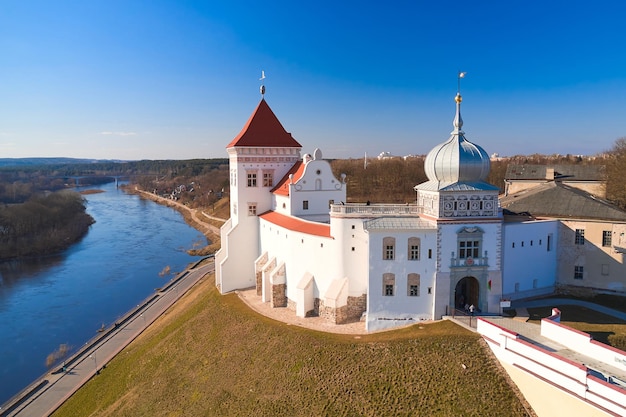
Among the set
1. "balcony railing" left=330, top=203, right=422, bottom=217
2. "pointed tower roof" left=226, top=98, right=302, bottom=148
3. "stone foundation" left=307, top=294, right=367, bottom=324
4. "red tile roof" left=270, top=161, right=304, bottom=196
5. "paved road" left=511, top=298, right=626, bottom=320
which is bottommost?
"stone foundation" left=307, top=294, right=367, bottom=324

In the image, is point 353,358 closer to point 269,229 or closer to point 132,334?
point 269,229

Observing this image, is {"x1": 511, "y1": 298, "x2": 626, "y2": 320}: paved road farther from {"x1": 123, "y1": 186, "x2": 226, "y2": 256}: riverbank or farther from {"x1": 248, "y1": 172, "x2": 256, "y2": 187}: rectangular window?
{"x1": 123, "y1": 186, "x2": 226, "y2": 256}: riverbank

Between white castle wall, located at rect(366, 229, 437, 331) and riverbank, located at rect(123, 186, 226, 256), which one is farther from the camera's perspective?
riverbank, located at rect(123, 186, 226, 256)

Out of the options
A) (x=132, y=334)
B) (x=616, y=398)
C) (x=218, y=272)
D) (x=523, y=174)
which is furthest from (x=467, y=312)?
(x=523, y=174)

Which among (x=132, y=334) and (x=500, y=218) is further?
(x=132, y=334)

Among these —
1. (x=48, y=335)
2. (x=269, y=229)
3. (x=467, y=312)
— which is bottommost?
(x=48, y=335)

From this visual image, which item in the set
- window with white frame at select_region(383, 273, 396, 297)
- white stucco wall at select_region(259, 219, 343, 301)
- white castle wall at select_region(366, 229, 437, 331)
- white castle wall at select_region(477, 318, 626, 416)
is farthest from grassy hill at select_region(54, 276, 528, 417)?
white stucco wall at select_region(259, 219, 343, 301)

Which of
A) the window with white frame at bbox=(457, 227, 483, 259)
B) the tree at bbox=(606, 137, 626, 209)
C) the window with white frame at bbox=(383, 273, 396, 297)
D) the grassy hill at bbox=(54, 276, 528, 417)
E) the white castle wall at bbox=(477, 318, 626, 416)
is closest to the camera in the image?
the white castle wall at bbox=(477, 318, 626, 416)
